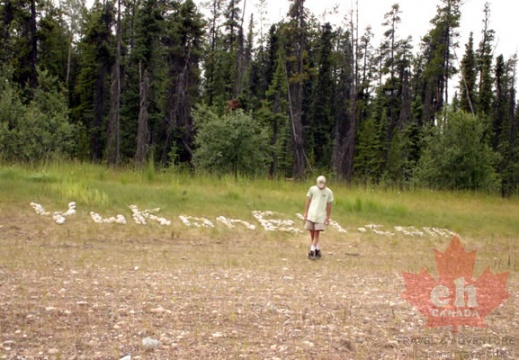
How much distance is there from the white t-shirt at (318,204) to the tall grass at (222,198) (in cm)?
364

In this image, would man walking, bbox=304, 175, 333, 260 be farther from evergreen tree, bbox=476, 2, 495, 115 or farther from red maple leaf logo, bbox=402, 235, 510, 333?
evergreen tree, bbox=476, 2, 495, 115

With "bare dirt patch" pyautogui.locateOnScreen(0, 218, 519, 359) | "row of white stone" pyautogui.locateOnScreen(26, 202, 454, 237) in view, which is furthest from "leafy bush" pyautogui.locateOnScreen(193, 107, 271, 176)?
"bare dirt patch" pyautogui.locateOnScreen(0, 218, 519, 359)

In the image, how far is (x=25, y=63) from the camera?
34844 mm

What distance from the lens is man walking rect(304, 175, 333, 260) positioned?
29.9 feet

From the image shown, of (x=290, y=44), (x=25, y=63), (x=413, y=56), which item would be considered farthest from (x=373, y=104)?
(x=25, y=63)

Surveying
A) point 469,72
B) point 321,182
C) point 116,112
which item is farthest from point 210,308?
point 469,72

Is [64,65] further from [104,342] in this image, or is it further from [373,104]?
[104,342]

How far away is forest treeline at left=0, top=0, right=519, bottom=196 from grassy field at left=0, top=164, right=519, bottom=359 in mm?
6604

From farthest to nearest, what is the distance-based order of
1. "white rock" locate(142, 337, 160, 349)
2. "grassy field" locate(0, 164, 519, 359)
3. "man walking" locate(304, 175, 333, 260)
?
"man walking" locate(304, 175, 333, 260) → "grassy field" locate(0, 164, 519, 359) → "white rock" locate(142, 337, 160, 349)

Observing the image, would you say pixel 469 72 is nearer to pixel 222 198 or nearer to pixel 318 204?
pixel 222 198

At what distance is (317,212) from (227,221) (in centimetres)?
345

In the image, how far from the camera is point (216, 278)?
22.3ft

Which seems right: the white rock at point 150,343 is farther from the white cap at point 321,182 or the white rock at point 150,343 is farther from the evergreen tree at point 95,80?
the evergreen tree at point 95,80

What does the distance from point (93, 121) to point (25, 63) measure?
828 cm
